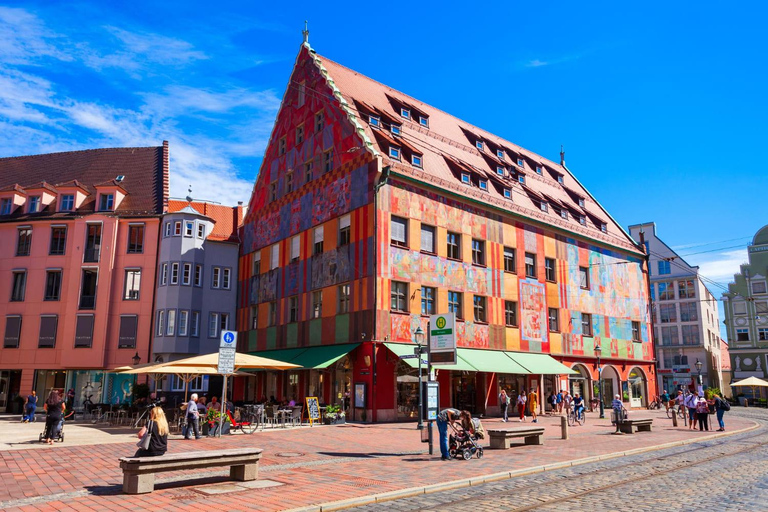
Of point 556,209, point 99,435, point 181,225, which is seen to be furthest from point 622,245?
point 99,435

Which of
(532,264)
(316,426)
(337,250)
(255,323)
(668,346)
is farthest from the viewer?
(668,346)

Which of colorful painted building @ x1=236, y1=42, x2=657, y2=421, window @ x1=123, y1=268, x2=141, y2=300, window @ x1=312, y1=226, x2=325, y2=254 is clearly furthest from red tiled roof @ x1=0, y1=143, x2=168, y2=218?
window @ x1=312, y1=226, x2=325, y2=254

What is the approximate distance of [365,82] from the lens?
40125mm

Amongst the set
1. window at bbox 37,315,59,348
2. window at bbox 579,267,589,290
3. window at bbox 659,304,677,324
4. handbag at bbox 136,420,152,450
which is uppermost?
window at bbox 659,304,677,324

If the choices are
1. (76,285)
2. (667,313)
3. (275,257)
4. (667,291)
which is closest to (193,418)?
(275,257)

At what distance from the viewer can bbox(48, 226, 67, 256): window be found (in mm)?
43125

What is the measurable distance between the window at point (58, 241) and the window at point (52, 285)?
1380mm

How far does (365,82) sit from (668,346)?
56710 millimetres

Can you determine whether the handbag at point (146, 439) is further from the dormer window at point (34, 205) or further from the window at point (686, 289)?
the window at point (686, 289)

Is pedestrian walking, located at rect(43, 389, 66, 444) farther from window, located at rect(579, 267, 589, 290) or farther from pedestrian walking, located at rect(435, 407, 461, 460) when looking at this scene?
window, located at rect(579, 267, 589, 290)

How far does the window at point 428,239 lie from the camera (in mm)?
32625

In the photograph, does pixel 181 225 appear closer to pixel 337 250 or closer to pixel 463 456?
pixel 337 250

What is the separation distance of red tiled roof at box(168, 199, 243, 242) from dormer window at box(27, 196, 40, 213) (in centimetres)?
897

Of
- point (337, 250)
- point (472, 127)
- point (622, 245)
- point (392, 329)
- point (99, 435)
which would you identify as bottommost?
point (99, 435)
